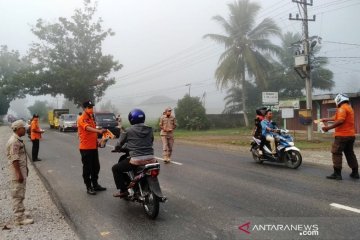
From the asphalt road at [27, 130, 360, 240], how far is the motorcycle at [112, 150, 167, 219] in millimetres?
200

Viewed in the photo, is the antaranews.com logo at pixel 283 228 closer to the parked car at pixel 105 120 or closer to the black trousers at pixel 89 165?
the black trousers at pixel 89 165

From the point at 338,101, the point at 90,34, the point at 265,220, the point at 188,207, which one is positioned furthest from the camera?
the point at 90,34

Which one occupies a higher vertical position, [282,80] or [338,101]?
[282,80]

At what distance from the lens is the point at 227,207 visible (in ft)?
21.4

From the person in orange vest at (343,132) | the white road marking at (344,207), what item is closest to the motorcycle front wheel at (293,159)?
the person in orange vest at (343,132)

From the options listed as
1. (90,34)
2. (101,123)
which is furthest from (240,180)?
(90,34)

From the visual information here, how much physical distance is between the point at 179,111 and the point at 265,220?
3315cm

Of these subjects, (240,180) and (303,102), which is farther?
(303,102)

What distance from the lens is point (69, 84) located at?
158 feet

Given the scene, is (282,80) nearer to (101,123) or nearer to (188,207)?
(101,123)

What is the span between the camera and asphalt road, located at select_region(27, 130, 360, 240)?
5266mm

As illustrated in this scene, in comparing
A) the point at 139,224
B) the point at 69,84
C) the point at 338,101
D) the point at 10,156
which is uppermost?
the point at 69,84

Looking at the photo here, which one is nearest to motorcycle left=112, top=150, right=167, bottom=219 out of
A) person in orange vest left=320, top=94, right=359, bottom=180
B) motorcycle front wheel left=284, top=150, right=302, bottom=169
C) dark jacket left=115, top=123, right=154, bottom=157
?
dark jacket left=115, top=123, right=154, bottom=157

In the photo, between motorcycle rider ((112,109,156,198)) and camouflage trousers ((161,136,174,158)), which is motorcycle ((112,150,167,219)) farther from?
camouflage trousers ((161,136,174,158))
